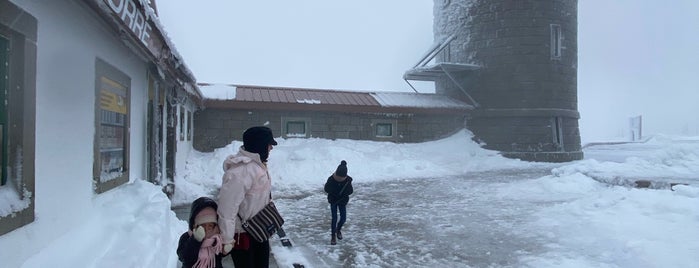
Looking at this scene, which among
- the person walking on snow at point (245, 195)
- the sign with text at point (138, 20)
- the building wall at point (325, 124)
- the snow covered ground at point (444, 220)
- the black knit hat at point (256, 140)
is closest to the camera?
the person walking on snow at point (245, 195)

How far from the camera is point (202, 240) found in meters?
2.87

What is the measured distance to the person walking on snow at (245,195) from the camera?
3066 millimetres

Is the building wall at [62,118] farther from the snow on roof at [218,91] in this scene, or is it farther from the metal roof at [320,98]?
the metal roof at [320,98]

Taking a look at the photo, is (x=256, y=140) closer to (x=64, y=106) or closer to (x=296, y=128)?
(x=64, y=106)

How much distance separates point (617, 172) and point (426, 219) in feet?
23.7

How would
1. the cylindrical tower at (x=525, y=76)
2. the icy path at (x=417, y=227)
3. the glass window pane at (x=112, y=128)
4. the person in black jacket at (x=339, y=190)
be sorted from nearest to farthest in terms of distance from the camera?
the glass window pane at (x=112, y=128) → the icy path at (x=417, y=227) → the person in black jacket at (x=339, y=190) → the cylindrical tower at (x=525, y=76)

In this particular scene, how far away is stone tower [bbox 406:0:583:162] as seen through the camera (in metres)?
19.3

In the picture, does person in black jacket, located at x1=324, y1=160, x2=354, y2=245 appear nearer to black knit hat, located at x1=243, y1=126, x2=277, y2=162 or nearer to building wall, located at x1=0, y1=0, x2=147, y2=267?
building wall, located at x1=0, y1=0, x2=147, y2=267

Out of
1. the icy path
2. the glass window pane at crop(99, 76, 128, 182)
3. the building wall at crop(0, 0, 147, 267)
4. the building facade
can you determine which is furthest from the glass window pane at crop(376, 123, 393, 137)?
the building wall at crop(0, 0, 147, 267)

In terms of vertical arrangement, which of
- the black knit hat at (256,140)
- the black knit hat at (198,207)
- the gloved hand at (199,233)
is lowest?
the gloved hand at (199,233)

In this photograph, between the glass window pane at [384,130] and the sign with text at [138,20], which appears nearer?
the sign with text at [138,20]

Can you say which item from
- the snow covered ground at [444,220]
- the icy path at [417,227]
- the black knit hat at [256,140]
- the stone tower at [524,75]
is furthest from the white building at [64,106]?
the stone tower at [524,75]

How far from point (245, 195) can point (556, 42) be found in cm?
1950

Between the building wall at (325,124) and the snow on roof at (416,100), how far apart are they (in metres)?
0.46
